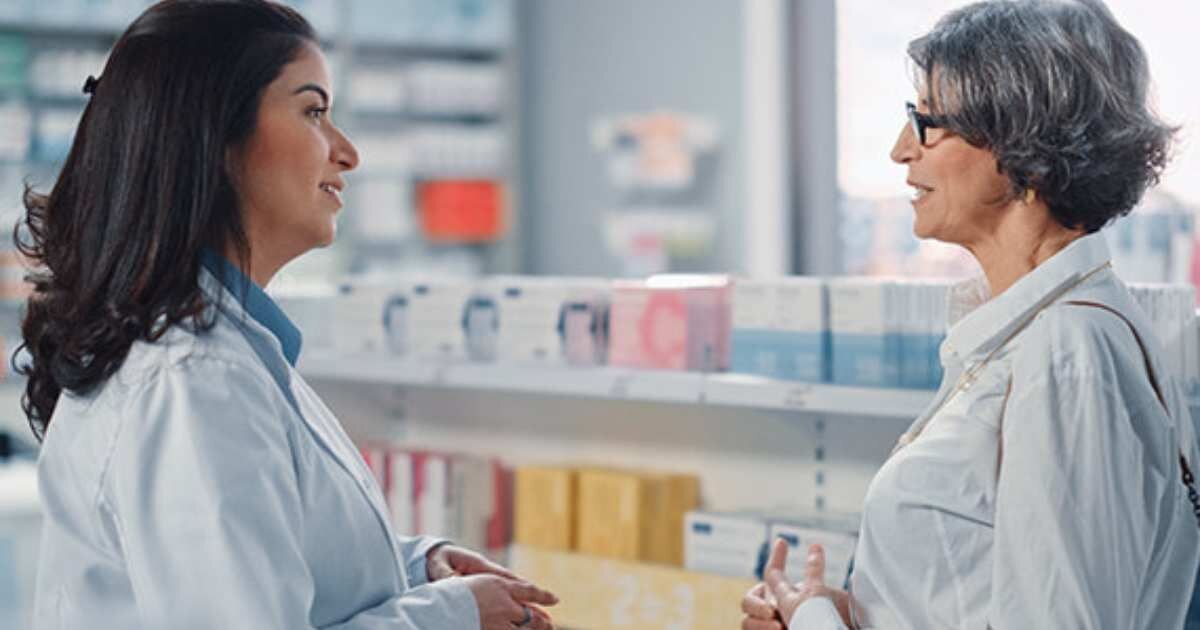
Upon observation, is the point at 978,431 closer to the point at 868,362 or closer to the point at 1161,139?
the point at 1161,139

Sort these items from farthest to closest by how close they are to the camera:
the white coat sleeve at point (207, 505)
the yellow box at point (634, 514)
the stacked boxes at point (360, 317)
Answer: the stacked boxes at point (360, 317) < the yellow box at point (634, 514) < the white coat sleeve at point (207, 505)

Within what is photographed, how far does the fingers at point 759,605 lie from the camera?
1835mm

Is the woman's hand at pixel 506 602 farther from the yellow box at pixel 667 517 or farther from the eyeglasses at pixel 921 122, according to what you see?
the yellow box at pixel 667 517

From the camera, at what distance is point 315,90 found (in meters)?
1.65

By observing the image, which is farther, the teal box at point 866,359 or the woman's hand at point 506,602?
the teal box at point 866,359

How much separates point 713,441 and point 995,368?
46.6 inches

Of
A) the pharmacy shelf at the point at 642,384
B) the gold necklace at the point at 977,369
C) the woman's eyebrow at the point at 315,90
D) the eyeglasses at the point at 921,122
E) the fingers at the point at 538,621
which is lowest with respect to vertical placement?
the fingers at the point at 538,621

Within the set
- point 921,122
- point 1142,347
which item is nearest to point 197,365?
point 921,122

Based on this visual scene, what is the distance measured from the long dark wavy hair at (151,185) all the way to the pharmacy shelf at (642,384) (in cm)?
106

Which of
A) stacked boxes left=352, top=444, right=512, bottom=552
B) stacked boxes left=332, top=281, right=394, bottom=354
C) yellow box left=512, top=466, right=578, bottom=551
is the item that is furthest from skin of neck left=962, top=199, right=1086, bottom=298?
stacked boxes left=332, top=281, right=394, bottom=354

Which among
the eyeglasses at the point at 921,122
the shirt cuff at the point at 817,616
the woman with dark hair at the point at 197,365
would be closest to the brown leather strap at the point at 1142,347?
the eyeglasses at the point at 921,122

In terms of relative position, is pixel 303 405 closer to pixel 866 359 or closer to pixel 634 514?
pixel 866 359

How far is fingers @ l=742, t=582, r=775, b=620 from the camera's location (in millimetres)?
1835

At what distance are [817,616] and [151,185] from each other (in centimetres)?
87
